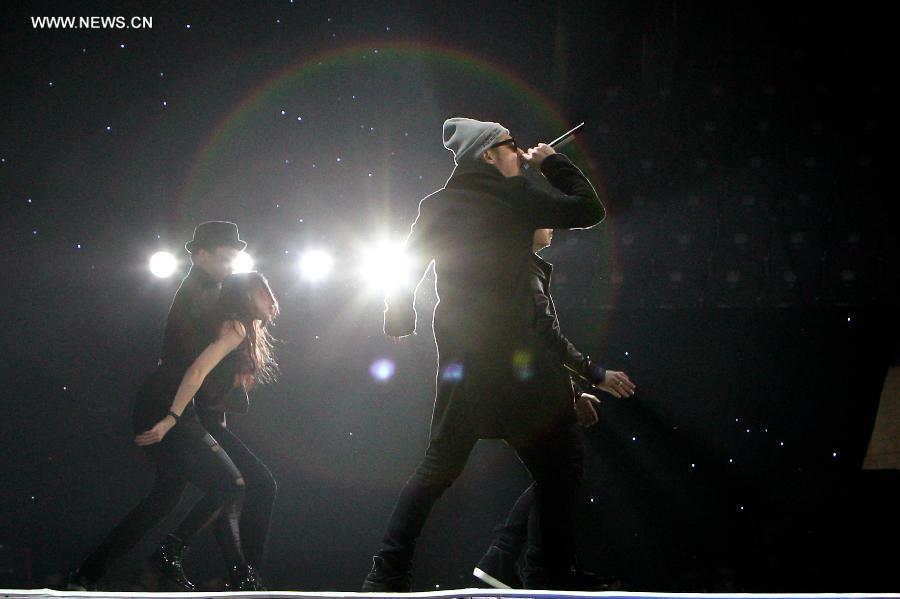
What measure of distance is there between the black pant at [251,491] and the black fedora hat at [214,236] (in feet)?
2.00

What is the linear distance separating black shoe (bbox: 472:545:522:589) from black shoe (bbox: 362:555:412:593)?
17.2 inches

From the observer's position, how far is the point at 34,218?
122 inches

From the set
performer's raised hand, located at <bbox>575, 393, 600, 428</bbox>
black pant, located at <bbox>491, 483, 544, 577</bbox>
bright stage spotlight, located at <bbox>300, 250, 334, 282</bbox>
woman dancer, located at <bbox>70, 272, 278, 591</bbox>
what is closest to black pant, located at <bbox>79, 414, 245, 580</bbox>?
woman dancer, located at <bbox>70, 272, 278, 591</bbox>

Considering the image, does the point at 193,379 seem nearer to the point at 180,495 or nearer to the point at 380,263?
the point at 180,495

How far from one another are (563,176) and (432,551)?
1387 mm

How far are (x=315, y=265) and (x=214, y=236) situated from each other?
385mm

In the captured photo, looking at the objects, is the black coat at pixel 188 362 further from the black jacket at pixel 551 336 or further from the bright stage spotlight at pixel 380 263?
the black jacket at pixel 551 336

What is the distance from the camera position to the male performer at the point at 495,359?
7.84 ft

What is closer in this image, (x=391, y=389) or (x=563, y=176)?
(x=563, y=176)

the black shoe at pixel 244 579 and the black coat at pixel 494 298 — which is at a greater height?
the black coat at pixel 494 298

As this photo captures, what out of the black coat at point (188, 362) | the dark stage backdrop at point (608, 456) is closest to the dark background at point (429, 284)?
the dark stage backdrop at point (608, 456)

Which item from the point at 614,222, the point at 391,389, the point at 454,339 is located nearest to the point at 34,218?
the point at 391,389

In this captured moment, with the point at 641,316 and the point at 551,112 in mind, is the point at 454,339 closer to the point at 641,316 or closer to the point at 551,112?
the point at 641,316

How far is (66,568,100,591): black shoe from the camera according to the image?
2850 millimetres
